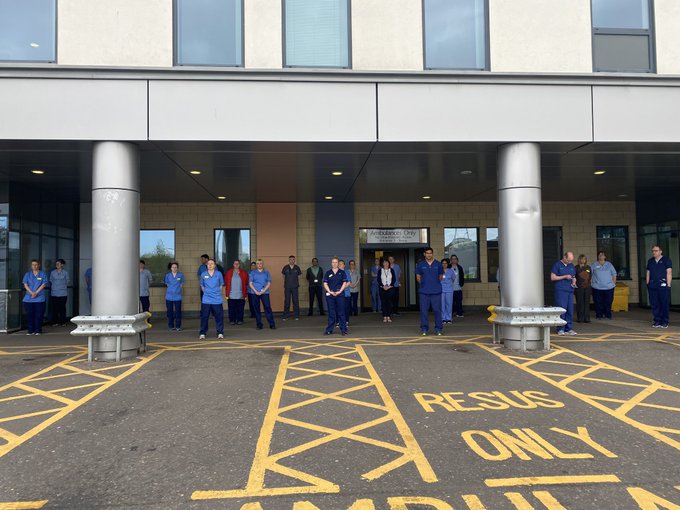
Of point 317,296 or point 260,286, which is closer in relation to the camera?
point 260,286

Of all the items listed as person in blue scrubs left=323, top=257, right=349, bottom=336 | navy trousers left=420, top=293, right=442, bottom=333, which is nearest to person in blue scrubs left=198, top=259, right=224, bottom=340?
person in blue scrubs left=323, top=257, right=349, bottom=336

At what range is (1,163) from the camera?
9258mm

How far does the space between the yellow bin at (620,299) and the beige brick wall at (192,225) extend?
12.2 metres

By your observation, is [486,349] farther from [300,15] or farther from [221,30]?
[221,30]

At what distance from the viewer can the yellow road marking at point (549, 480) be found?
10.4ft

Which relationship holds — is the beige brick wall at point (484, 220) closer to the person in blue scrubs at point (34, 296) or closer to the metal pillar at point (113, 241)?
the metal pillar at point (113, 241)

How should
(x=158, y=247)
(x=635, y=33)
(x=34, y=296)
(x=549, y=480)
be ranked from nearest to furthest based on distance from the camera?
(x=549, y=480) → (x=635, y=33) → (x=34, y=296) → (x=158, y=247)

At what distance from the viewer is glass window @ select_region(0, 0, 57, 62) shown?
7.86 meters

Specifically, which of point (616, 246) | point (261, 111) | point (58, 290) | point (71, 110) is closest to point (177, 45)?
point (261, 111)

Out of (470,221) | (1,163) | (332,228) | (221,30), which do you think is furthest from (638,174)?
(1,163)

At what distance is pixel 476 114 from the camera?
8.10 m

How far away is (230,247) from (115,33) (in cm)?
833

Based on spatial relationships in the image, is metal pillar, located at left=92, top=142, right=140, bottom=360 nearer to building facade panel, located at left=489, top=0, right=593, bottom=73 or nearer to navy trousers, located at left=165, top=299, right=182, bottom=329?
navy trousers, located at left=165, top=299, right=182, bottom=329

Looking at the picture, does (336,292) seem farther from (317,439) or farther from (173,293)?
(317,439)
